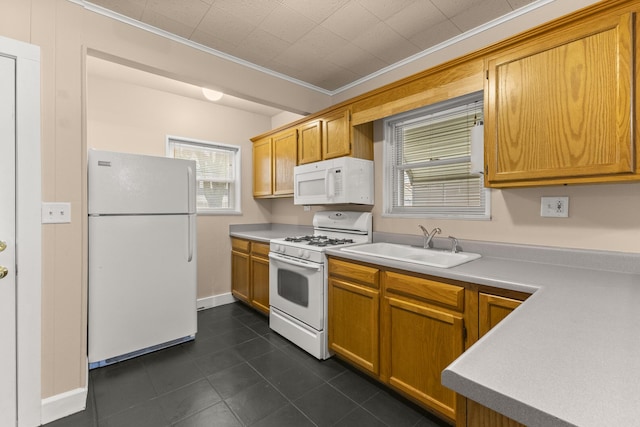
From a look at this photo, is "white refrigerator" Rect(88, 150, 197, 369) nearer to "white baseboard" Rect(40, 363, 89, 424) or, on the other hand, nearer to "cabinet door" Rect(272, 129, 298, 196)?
"white baseboard" Rect(40, 363, 89, 424)

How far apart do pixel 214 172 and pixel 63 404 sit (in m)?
2.62

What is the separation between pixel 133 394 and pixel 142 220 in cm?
124

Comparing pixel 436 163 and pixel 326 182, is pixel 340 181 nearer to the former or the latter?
pixel 326 182

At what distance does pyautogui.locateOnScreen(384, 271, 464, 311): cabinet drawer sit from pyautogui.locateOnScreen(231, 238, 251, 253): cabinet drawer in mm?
1978

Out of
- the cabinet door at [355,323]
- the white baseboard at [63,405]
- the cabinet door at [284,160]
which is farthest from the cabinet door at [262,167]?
the white baseboard at [63,405]

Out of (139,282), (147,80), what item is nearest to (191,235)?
(139,282)

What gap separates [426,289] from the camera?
166 centimetres

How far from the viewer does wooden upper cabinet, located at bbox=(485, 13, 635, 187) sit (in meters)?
1.33

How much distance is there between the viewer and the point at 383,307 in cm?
192

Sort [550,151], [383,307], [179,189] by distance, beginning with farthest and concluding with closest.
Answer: [179,189], [383,307], [550,151]

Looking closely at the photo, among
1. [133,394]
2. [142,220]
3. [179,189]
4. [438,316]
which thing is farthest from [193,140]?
[438,316]

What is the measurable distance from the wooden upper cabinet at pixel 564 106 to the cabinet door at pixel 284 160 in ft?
6.54

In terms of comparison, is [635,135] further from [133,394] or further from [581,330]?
[133,394]

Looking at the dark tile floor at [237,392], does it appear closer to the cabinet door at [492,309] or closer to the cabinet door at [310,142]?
the cabinet door at [492,309]
